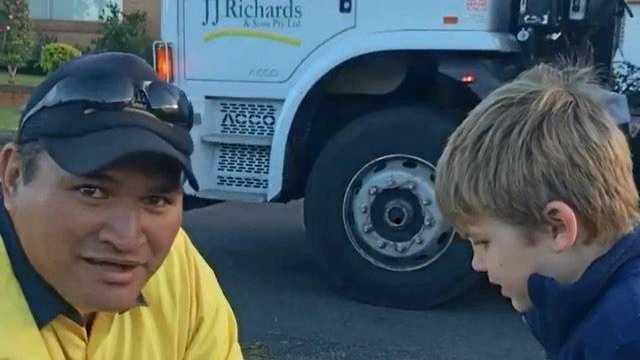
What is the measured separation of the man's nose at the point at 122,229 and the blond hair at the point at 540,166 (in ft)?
1.90

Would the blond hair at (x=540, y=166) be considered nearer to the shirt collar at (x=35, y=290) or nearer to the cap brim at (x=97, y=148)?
the cap brim at (x=97, y=148)

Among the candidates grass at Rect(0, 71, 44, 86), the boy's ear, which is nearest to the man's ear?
the boy's ear

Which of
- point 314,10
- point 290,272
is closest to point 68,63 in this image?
point 314,10

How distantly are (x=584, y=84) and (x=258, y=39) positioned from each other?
14.0 ft

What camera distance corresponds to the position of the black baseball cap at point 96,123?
1.91m

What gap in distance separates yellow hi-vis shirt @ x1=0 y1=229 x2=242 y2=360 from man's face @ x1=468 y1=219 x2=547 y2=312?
52cm

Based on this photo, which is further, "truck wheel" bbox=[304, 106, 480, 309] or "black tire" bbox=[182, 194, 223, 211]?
"black tire" bbox=[182, 194, 223, 211]

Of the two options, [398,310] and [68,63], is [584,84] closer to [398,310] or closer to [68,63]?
[68,63]

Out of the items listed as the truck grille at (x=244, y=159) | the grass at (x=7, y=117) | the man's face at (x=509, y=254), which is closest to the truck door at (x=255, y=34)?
the truck grille at (x=244, y=159)

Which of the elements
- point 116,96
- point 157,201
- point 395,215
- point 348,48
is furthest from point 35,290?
point 348,48

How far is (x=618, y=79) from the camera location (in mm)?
7418

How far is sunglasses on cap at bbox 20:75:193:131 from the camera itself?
1.92 m

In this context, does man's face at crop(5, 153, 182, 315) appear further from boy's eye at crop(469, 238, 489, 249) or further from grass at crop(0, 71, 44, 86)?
grass at crop(0, 71, 44, 86)

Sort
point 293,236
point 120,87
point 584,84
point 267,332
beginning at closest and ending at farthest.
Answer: point 120,87 → point 584,84 → point 267,332 → point 293,236
